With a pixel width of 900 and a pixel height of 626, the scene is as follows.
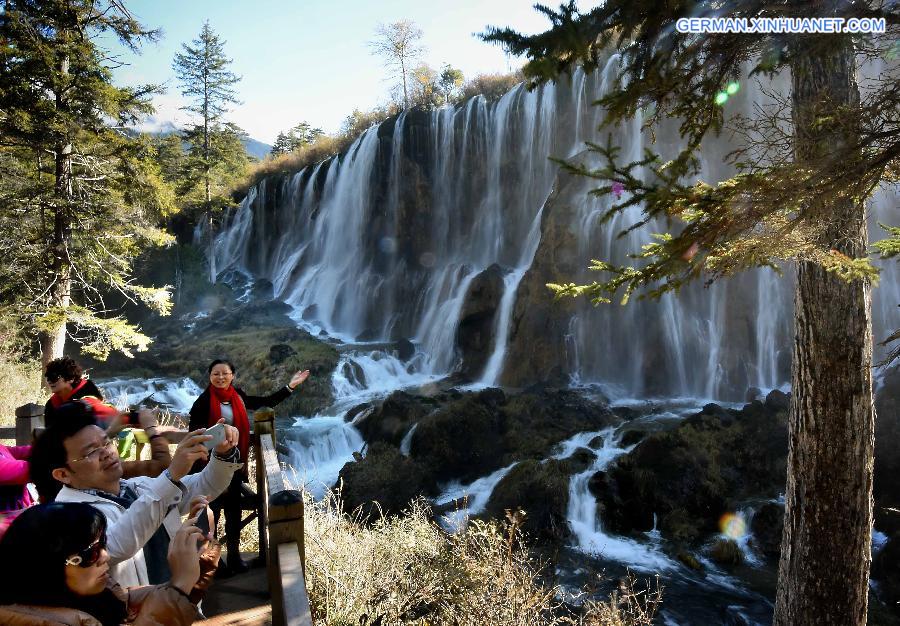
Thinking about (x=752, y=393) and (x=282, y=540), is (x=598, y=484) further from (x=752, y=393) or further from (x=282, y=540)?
(x=282, y=540)

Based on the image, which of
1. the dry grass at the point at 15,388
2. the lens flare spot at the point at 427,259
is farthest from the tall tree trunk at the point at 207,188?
the dry grass at the point at 15,388

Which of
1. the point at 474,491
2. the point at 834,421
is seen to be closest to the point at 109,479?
the point at 834,421

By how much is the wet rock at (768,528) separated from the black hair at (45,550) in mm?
10161

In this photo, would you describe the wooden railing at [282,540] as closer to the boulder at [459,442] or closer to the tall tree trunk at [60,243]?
the tall tree trunk at [60,243]

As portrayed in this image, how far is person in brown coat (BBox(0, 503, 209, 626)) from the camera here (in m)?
1.49

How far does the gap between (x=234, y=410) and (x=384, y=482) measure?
778cm

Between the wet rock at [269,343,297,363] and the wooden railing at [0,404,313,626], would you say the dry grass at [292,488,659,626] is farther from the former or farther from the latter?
the wet rock at [269,343,297,363]

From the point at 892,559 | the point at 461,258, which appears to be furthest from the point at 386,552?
the point at 461,258

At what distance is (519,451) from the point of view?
41.9 ft

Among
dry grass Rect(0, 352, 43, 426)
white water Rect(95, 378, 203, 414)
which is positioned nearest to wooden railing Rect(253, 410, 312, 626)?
dry grass Rect(0, 352, 43, 426)

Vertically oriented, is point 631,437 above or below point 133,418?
below

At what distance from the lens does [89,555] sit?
5.26 feet

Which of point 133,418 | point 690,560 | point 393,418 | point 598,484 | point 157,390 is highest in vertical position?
point 133,418

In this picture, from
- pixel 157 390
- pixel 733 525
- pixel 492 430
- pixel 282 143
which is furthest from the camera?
pixel 282 143
